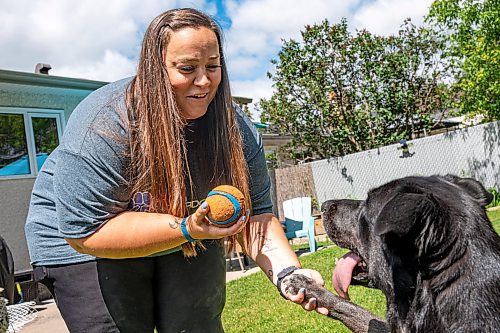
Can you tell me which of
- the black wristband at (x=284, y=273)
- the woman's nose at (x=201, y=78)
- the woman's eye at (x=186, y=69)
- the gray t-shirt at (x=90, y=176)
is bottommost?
the black wristband at (x=284, y=273)

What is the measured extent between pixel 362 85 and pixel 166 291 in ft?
51.6

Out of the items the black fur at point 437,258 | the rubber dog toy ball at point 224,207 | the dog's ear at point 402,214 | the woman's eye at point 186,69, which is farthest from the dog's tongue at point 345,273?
the woman's eye at point 186,69

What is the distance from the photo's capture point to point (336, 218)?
124 inches

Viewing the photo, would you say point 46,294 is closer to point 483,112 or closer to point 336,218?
point 336,218

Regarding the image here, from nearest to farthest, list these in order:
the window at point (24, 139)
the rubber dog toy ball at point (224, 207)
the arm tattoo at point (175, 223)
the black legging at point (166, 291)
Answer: the rubber dog toy ball at point (224, 207) < the arm tattoo at point (175, 223) < the black legging at point (166, 291) < the window at point (24, 139)

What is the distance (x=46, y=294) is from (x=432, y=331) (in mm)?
8275

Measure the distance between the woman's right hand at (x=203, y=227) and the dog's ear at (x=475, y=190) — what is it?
47.8 inches

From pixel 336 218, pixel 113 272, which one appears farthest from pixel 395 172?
pixel 113 272

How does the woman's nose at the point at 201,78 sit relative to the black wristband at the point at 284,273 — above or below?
above

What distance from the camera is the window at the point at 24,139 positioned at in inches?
376

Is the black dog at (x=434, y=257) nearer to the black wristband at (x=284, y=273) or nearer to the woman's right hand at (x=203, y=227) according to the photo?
the black wristband at (x=284, y=273)

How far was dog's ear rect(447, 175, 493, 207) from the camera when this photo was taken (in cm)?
255

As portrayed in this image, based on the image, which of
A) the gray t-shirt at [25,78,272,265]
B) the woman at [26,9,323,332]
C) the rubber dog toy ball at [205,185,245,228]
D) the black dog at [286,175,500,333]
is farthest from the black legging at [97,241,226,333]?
the rubber dog toy ball at [205,185,245,228]

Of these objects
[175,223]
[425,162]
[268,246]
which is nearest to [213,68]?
[175,223]
